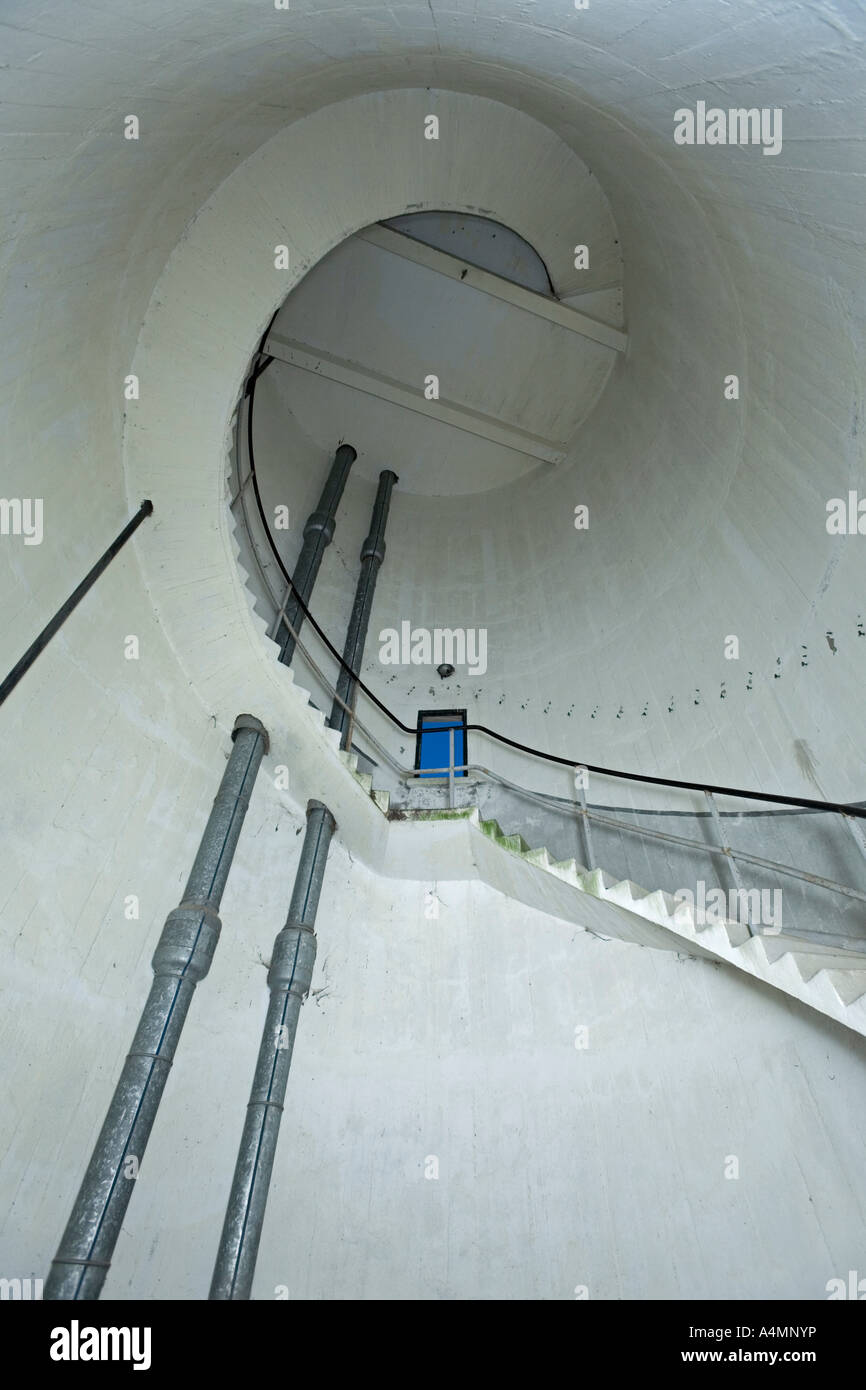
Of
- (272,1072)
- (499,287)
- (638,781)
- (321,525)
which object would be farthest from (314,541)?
(272,1072)

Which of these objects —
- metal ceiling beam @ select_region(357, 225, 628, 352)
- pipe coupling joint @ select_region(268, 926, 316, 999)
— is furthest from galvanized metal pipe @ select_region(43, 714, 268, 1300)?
metal ceiling beam @ select_region(357, 225, 628, 352)

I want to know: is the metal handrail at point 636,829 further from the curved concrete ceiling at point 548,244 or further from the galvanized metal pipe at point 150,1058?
the galvanized metal pipe at point 150,1058

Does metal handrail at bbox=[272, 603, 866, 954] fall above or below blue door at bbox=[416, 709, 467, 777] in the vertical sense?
below

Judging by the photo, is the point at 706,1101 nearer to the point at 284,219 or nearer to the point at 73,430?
the point at 73,430

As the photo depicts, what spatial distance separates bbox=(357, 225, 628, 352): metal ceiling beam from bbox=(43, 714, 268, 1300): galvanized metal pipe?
6382 millimetres

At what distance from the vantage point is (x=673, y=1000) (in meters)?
4.46

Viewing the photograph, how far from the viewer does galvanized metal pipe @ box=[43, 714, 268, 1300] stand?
2.86 m

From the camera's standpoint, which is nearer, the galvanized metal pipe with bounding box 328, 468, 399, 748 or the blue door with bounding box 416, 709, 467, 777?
the galvanized metal pipe with bounding box 328, 468, 399, 748

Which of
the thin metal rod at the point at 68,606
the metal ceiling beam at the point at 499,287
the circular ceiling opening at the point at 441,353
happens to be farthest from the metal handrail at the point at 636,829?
the metal ceiling beam at the point at 499,287

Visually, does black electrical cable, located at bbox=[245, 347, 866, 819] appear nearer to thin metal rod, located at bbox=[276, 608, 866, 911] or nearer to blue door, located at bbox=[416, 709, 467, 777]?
blue door, located at bbox=[416, 709, 467, 777]

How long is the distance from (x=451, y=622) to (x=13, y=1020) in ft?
19.8

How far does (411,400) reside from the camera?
9203 millimetres

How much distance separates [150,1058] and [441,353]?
8323 millimetres

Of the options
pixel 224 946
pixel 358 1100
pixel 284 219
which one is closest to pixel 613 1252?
pixel 358 1100
